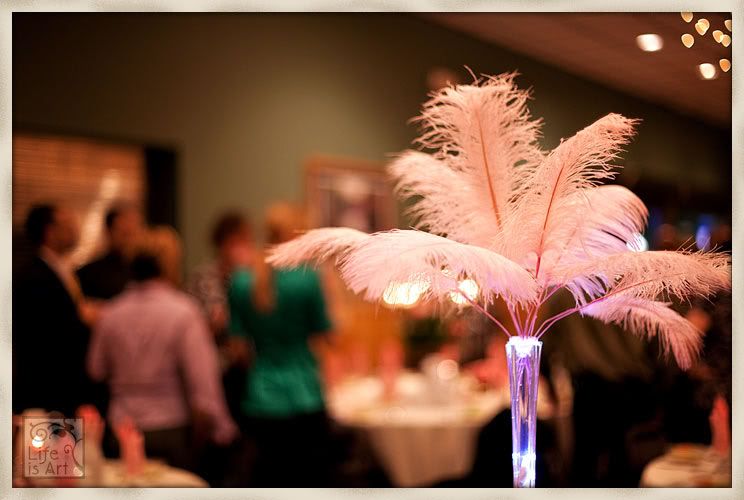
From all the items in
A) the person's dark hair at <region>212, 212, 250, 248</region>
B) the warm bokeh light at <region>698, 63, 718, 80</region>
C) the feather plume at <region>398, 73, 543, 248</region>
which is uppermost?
the warm bokeh light at <region>698, 63, 718, 80</region>

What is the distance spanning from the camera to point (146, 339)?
3.41m

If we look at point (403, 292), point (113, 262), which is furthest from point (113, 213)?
point (403, 292)

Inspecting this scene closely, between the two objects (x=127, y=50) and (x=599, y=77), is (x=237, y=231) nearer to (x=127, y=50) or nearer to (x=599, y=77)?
(x=127, y=50)

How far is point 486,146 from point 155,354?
2.11 metres

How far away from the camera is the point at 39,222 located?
3.50 meters

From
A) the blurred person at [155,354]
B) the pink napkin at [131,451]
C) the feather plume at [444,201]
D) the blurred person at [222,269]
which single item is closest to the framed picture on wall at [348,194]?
the blurred person at [222,269]

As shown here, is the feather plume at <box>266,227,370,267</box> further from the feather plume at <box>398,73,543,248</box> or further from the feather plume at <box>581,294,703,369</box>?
the feather plume at <box>581,294,703,369</box>

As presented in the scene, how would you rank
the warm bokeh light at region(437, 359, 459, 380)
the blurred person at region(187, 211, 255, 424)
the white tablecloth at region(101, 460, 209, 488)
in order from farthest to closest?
the blurred person at region(187, 211, 255, 424) → the warm bokeh light at region(437, 359, 459, 380) → the white tablecloth at region(101, 460, 209, 488)

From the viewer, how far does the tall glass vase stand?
67.7 inches

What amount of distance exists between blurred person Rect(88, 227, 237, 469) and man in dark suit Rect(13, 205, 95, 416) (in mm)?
97

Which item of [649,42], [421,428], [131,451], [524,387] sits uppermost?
[649,42]

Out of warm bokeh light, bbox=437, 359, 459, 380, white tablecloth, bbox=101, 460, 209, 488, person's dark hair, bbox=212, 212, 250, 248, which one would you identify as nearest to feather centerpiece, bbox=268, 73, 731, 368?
white tablecloth, bbox=101, 460, 209, 488

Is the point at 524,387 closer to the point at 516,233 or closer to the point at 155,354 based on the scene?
the point at 516,233

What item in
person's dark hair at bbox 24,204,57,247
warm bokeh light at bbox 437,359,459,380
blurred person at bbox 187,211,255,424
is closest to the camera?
person's dark hair at bbox 24,204,57,247
